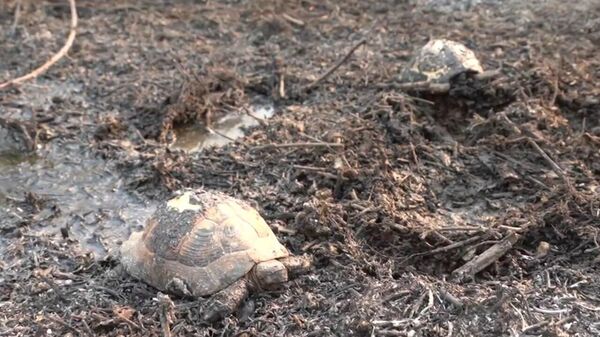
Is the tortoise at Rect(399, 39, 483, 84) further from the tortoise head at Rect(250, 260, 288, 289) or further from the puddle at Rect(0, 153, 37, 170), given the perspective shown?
the puddle at Rect(0, 153, 37, 170)

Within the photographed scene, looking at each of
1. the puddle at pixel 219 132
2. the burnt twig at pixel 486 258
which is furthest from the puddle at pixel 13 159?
the burnt twig at pixel 486 258

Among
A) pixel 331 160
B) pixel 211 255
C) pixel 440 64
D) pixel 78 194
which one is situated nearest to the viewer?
pixel 211 255

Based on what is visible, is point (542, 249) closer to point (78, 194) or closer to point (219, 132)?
point (219, 132)

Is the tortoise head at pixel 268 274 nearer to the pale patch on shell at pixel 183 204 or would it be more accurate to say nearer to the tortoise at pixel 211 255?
the tortoise at pixel 211 255

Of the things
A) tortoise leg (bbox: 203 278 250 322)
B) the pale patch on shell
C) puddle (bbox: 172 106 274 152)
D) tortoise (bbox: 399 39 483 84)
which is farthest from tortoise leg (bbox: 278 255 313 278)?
tortoise (bbox: 399 39 483 84)

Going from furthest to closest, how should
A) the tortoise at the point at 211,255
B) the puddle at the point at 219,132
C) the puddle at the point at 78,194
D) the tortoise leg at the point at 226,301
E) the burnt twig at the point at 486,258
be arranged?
the puddle at the point at 219,132 < the puddle at the point at 78,194 < the burnt twig at the point at 486,258 < the tortoise at the point at 211,255 < the tortoise leg at the point at 226,301

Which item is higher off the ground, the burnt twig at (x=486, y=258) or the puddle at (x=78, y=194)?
the burnt twig at (x=486, y=258)

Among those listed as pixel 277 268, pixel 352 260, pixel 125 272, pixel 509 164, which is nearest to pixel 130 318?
pixel 125 272

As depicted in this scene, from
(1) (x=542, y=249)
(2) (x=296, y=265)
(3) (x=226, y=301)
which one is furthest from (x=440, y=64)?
(3) (x=226, y=301)
